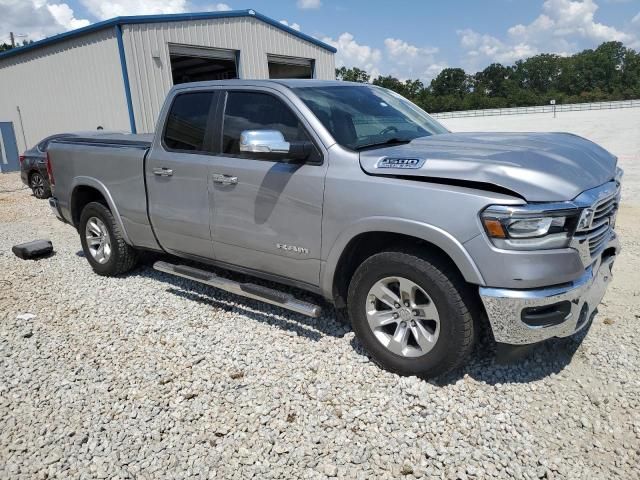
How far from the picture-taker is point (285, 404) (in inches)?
127

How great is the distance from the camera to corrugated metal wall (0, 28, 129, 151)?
43.7ft

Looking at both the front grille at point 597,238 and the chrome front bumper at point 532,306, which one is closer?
the chrome front bumper at point 532,306

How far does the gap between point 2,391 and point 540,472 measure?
347cm

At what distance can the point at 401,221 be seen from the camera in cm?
310

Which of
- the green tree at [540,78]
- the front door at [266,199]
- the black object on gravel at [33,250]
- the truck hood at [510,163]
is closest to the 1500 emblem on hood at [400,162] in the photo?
the truck hood at [510,163]

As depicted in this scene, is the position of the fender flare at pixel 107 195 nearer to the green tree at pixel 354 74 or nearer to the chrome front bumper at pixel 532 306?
the chrome front bumper at pixel 532 306

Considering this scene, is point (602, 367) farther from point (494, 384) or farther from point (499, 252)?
point (499, 252)

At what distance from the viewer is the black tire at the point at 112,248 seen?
17.7 feet

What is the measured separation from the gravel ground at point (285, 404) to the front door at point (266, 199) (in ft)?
2.17

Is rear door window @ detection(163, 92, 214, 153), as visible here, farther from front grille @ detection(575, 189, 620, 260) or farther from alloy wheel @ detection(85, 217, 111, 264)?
front grille @ detection(575, 189, 620, 260)

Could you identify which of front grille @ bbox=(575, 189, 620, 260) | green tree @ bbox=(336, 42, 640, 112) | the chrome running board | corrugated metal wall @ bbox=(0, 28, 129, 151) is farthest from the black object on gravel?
green tree @ bbox=(336, 42, 640, 112)

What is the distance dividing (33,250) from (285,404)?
16.8 feet

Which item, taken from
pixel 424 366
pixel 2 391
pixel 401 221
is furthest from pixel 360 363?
pixel 2 391

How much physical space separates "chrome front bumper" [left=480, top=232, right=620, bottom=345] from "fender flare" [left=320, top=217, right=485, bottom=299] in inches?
6.0
